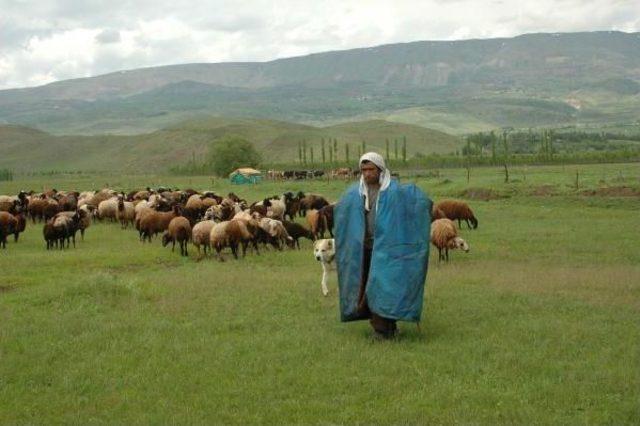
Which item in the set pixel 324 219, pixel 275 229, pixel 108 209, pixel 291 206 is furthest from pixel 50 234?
pixel 291 206

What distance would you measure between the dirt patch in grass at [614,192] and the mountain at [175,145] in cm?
10173

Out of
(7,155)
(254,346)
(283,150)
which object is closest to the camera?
(254,346)

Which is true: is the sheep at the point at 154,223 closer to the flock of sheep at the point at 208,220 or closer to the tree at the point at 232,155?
the flock of sheep at the point at 208,220

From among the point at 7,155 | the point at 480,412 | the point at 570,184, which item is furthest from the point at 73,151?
the point at 480,412

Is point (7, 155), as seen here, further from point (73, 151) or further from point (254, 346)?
point (254, 346)

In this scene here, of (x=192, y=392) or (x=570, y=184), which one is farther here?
(x=570, y=184)

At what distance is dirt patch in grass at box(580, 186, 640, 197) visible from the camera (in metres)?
35.9

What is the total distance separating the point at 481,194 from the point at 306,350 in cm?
3391

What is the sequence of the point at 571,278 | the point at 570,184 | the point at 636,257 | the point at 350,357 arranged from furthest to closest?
the point at 570,184 → the point at 636,257 → the point at 571,278 → the point at 350,357

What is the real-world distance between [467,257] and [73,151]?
167 meters

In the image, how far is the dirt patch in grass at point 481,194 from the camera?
4119cm

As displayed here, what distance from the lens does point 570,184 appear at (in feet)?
134

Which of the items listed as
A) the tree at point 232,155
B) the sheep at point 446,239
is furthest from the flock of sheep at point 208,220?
the tree at point 232,155

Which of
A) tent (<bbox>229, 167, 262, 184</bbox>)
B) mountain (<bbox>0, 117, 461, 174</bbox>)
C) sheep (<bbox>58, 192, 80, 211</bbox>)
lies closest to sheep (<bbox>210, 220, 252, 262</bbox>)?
sheep (<bbox>58, 192, 80, 211</bbox>)
